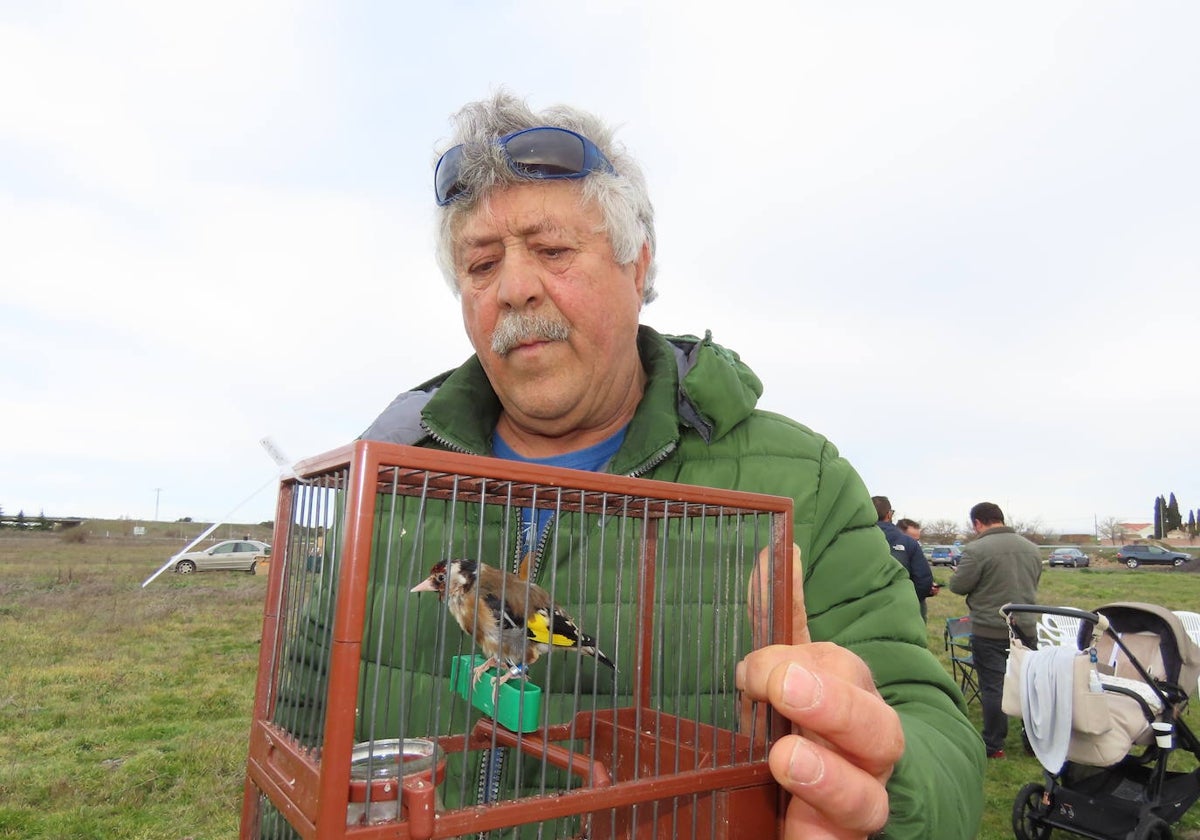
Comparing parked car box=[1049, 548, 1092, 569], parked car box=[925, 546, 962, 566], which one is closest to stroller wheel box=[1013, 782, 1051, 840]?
parked car box=[925, 546, 962, 566]

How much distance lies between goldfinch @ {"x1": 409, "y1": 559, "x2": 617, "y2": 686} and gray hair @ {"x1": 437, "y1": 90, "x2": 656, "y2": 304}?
1022 mm

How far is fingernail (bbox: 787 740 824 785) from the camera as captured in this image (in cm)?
106

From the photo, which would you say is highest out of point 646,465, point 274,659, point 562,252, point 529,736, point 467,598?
point 562,252

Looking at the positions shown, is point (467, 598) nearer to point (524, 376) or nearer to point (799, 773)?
point (799, 773)

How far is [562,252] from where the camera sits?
1894mm

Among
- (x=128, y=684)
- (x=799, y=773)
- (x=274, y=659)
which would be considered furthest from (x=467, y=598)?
(x=128, y=684)

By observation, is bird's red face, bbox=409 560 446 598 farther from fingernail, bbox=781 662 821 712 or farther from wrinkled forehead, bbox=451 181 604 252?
wrinkled forehead, bbox=451 181 604 252

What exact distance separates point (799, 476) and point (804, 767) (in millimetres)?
937

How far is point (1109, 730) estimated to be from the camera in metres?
4.79

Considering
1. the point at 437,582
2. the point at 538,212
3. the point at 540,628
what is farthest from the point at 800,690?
the point at 538,212

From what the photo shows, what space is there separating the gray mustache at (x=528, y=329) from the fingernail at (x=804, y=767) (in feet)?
3.71

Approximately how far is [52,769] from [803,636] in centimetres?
758

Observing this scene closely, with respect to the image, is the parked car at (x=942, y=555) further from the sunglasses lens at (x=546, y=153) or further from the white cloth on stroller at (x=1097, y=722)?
the sunglasses lens at (x=546, y=153)

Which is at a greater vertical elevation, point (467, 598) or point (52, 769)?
point (467, 598)
